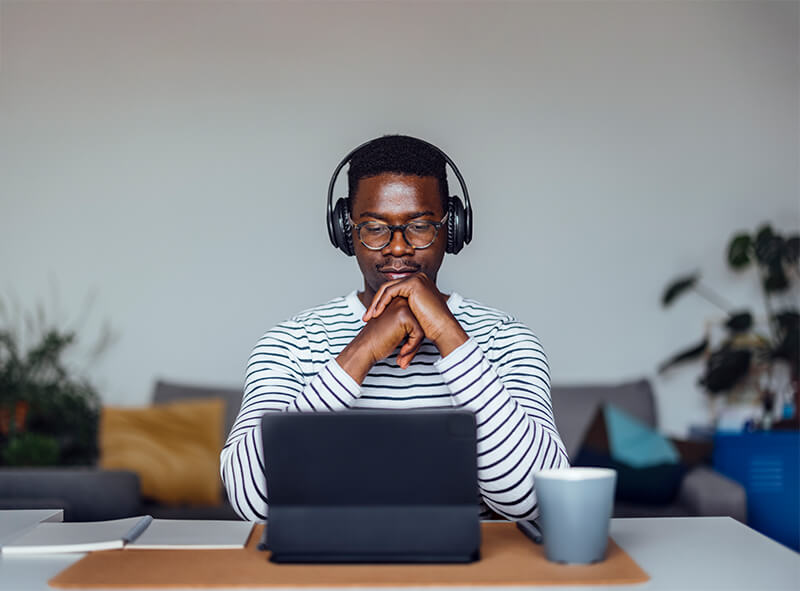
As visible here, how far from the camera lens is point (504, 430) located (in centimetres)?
105

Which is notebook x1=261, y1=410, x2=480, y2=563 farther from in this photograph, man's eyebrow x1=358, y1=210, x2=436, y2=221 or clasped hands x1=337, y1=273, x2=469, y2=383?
man's eyebrow x1=358, y1=210, x2=436, y2=221

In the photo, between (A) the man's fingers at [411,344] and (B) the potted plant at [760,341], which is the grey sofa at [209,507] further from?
(A) the man's fingers at [411,344]

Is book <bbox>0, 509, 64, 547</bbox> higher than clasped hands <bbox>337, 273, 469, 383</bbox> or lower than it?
lower

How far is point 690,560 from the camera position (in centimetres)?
82

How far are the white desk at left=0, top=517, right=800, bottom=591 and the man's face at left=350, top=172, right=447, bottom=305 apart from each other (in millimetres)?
501

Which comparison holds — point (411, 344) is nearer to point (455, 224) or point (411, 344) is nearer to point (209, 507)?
point (455, 224)

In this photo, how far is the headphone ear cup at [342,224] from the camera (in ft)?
4.50

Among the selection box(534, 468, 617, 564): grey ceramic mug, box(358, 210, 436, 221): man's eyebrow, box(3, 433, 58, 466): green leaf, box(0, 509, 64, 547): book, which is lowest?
box(3, 433, 58, 466): green leaf

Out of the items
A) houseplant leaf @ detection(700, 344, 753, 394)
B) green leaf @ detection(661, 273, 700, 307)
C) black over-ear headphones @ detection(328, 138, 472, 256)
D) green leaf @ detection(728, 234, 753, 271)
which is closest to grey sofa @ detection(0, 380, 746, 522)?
houseplant leaf @ detection(700, 344, 753, 394)

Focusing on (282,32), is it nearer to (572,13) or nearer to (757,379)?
(572,13)

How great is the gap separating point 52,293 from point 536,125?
6.79 ft

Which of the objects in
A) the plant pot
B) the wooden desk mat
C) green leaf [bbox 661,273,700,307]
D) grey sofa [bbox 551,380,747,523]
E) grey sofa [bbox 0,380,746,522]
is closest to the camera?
the wooden desk mat

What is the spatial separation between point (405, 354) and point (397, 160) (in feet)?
1.07

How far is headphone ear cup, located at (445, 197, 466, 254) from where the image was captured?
52.9 inches
